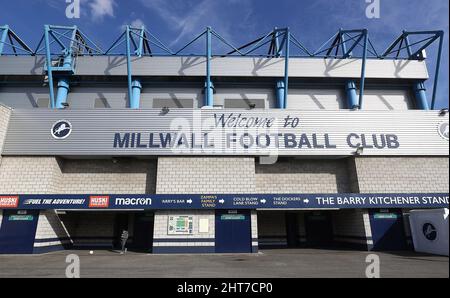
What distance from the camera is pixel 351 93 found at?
2753 cm

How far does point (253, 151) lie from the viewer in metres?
19.2

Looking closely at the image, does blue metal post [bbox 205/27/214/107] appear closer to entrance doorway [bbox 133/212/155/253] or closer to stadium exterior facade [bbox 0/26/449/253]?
stadium exterior facade [bbox 0/26/449/253]

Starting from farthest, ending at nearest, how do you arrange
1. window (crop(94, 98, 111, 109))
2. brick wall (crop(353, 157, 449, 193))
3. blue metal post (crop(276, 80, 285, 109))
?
window (crop(94, 98, 111, 109))
blue metal post (crop(276, 80, 285, 109))
brick wall (crop(353, 157, 449, 193))

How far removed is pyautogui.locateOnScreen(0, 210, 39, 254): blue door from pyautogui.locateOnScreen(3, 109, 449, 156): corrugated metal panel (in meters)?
4.32

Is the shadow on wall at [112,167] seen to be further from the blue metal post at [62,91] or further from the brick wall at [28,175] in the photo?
the blue metal post at [62,91]

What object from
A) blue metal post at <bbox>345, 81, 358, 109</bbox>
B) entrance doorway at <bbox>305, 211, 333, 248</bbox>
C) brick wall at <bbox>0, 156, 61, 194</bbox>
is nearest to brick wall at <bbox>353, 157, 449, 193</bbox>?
entrance doorway at <bbox>305, 211, 333, 248</bbox>

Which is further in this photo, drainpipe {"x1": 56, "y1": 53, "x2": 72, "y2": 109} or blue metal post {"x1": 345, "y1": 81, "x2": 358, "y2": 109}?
blue metal post {"x1": 345, "y1": 81, "x2": 358, "y2": 109}

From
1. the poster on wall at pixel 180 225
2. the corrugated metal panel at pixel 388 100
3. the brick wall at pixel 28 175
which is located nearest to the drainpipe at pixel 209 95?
the poster on wall at pixel 180 225

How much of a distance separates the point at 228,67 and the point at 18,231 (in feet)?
73.2

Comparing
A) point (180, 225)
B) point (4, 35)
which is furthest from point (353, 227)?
point (4, 35)

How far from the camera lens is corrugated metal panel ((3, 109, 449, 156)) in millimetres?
19047

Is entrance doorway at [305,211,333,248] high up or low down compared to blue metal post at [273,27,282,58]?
down

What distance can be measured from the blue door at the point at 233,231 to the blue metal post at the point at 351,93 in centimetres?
1750
